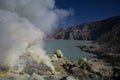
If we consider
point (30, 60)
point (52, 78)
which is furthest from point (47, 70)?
point (52, 78)

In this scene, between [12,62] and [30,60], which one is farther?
[30,60]

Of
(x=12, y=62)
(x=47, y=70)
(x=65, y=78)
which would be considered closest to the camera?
(x=65, y=78)

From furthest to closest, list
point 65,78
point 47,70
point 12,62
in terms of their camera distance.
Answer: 1. point 47,70
2. point 12,62
3. point 65,78

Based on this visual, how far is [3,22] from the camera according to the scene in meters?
24.2

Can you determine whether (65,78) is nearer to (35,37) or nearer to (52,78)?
(52,78)

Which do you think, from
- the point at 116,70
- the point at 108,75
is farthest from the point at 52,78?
the point at 116,70

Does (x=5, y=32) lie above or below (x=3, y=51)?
above

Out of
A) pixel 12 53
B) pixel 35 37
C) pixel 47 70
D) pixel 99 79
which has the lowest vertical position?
pixel 99 79

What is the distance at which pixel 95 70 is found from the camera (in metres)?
25.9

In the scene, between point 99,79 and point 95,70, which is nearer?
point 99,79

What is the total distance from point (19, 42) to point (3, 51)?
2021 millimetres

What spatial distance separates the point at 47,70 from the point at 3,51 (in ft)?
17.4

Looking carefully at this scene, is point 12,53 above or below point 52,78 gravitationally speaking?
above

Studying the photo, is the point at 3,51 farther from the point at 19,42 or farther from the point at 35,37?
the point at 35,37
